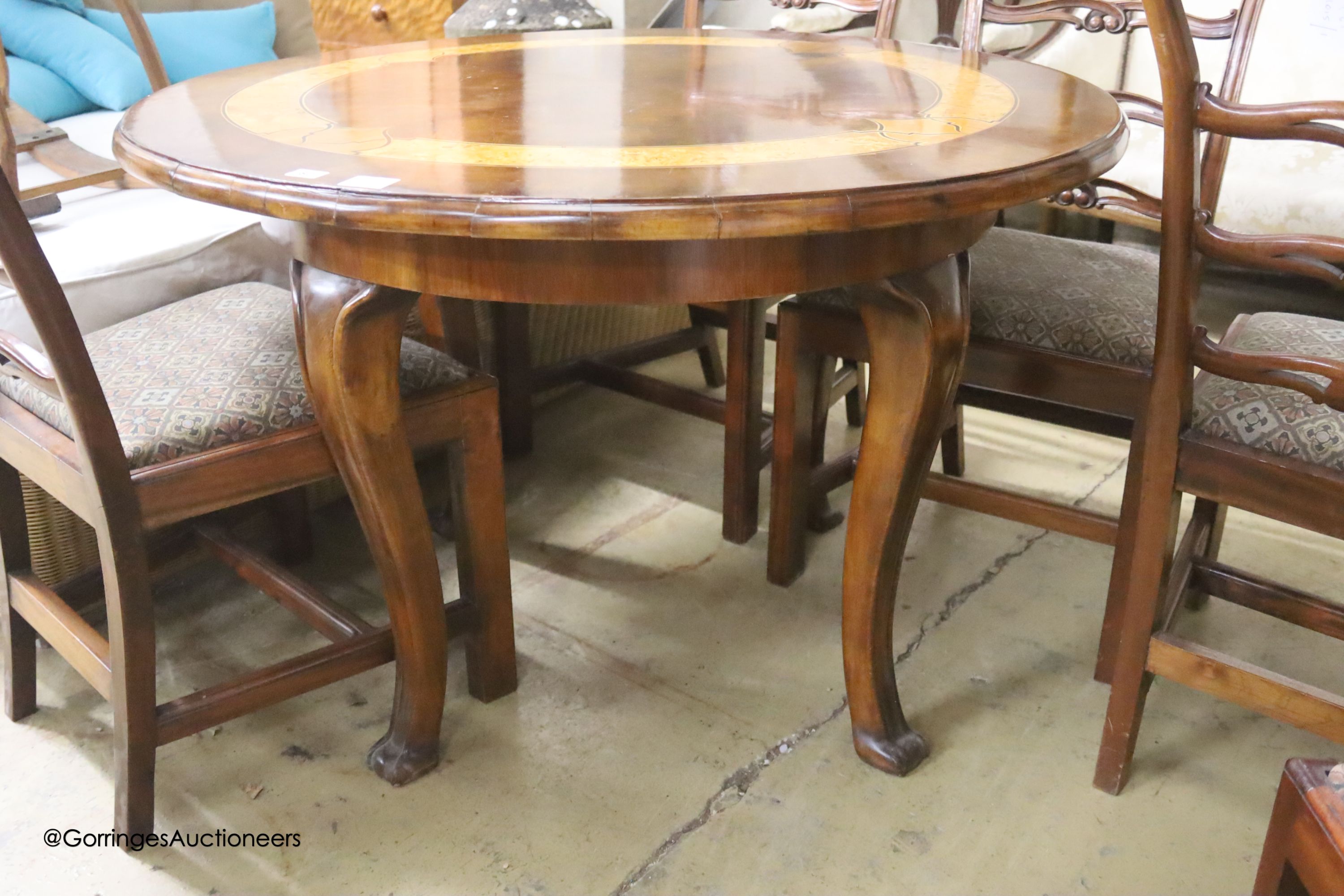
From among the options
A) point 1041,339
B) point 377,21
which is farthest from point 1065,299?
point 377,21

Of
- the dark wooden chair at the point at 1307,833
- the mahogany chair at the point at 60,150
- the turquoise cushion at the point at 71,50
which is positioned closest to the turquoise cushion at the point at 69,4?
the turquoise cushion at the point at 71,50

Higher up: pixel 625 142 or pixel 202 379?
pixel 625 142

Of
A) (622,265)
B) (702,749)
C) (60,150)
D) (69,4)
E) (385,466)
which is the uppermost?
(69,4)

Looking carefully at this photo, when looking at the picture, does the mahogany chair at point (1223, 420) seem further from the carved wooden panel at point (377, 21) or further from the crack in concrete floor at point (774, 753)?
the carved wooden panel at point (377, 21)

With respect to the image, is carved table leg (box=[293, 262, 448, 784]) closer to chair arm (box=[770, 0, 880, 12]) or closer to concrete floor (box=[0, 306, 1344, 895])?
concrete floor (box=[0, 306, 1344, 895])

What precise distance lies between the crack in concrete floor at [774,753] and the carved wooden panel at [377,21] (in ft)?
6.56

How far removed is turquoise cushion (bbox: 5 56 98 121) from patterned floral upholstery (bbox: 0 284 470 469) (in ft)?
4.24

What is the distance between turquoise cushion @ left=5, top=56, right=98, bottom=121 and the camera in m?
2.35

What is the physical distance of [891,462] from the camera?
124 centimetres

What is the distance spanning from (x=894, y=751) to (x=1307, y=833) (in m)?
0.70

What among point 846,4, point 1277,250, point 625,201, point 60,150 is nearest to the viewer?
point 625,201

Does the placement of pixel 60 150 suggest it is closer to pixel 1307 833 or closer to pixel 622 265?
pixel 622 265

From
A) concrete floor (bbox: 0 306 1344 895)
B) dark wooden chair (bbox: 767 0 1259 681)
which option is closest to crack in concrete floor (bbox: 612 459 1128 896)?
concrete floor (bbox: 0 306 1344 895)

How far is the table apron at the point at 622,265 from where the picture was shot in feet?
3.22
